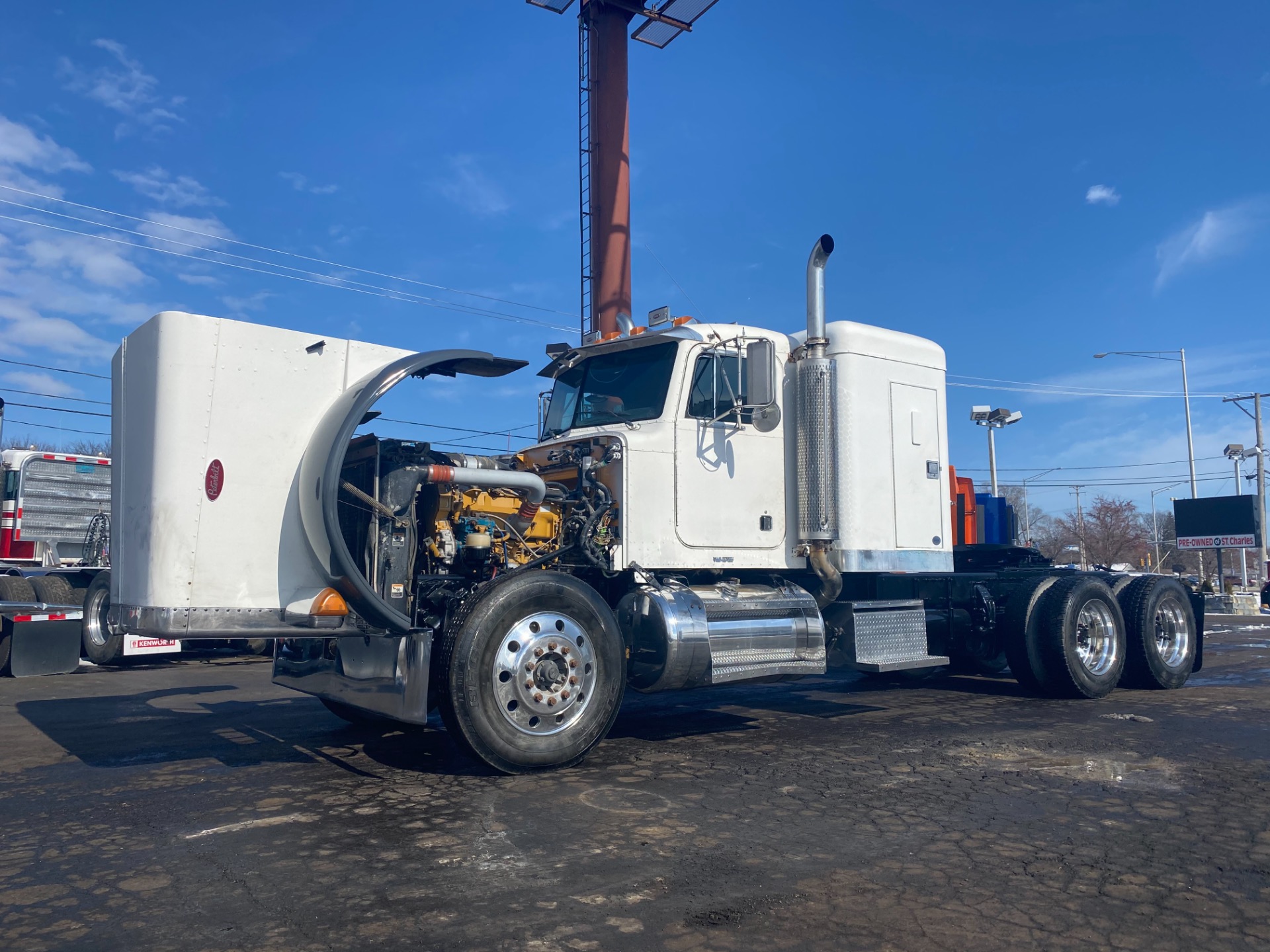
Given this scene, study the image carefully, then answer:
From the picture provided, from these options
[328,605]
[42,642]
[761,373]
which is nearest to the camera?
[328,605]

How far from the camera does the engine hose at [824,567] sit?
795 centimetres

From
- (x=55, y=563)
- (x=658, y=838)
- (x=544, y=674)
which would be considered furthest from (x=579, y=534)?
(x=55, y=563)

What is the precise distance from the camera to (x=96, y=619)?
1381cm

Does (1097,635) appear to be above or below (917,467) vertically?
below

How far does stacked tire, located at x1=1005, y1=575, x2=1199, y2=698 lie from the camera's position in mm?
9273

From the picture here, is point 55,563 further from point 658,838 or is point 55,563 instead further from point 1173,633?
point 1173,633

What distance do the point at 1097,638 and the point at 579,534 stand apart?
5.87 metres

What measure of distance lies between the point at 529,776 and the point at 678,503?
2.46 metres

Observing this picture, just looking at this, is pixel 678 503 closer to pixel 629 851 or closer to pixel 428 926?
pixel 629 851

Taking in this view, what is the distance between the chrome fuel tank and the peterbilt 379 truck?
0.8 inches

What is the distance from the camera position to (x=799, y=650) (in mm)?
7434

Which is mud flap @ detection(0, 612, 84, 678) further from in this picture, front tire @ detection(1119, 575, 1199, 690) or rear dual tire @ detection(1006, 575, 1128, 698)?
front tire @ detection(1119, 575, 1199, 690)

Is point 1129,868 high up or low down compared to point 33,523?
down

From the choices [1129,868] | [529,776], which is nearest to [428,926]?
[529,776]
